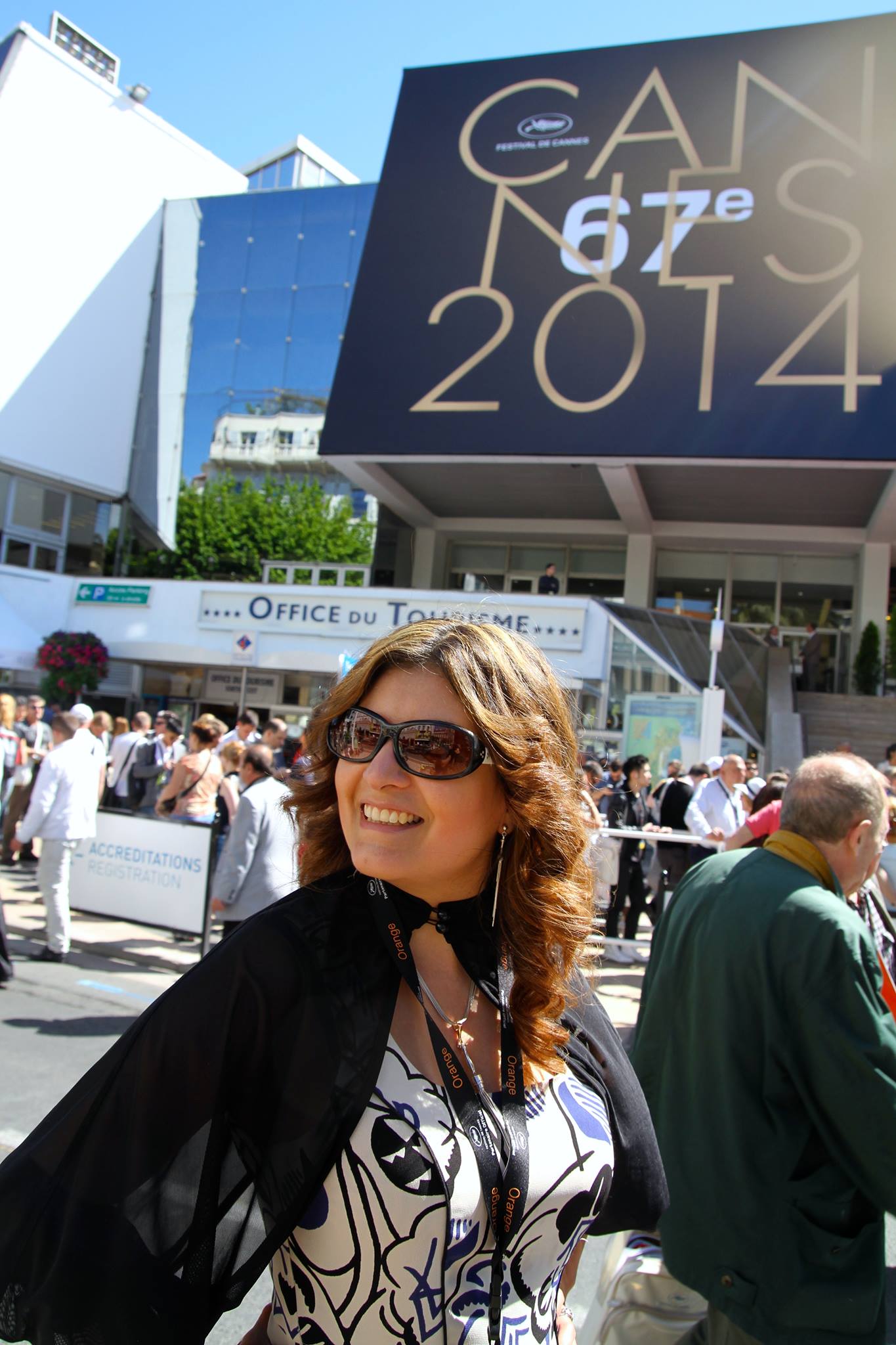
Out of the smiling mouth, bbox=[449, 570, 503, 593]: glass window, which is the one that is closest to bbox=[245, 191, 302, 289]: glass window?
bbox=[449, 570, 503, 593]: glass window

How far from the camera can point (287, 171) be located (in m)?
47.9

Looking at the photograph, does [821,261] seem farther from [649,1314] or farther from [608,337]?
[649,1314]

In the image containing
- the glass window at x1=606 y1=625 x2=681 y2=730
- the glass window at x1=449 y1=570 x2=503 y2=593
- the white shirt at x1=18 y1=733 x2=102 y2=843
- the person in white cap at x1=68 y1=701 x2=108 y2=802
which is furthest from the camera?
the glass window at x1=449 y1=570 x2=503 y2=593

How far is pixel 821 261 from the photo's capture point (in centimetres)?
1886

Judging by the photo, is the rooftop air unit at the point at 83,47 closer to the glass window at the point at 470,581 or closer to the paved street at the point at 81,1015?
the glass window at the point at 470,581

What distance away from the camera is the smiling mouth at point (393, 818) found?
1.46 meters

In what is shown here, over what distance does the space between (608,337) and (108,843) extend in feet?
52.0

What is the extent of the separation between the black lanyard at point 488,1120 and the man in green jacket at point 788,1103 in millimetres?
942

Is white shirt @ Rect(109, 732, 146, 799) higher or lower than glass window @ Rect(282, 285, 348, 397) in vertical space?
lower

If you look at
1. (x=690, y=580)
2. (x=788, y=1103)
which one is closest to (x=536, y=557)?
(x=690, y=580)

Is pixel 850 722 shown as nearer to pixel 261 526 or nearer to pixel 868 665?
pixel 868 665

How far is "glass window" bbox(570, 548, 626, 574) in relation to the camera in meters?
27.2

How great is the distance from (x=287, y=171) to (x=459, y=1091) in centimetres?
5402

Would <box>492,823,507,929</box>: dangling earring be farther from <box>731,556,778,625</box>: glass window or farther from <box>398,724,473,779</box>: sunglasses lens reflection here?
<box>731,556,778,625</box>: glass window
